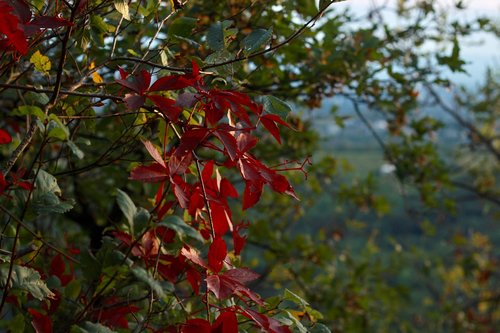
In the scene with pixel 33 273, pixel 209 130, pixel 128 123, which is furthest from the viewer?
pixel 128 123

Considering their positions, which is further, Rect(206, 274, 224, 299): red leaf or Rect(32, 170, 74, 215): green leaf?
Rect(32, 170, 74, 215): green leaf

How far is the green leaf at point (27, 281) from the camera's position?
1196 millimetres

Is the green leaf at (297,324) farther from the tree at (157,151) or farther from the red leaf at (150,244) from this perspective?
the red leaf at (150,244)

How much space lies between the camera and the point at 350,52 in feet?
7.75

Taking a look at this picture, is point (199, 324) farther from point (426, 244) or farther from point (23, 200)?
point (426, 244)

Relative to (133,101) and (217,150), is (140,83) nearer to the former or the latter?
(133,101)

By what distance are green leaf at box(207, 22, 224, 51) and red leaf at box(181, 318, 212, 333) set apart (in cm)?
50

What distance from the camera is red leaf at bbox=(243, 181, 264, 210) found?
1.19 meters

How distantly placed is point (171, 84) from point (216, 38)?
20cm

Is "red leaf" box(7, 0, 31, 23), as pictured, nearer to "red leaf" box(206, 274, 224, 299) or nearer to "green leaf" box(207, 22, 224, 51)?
"green leaf" box(207, 22, 224, 51)

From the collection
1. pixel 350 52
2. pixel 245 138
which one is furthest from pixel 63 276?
pixel 350 52

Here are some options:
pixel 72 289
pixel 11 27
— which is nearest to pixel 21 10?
pixel 11 27

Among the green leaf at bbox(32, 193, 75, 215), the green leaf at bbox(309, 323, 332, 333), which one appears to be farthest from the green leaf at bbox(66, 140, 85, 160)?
the green leaf at bbox(309, 323, 332, 333)

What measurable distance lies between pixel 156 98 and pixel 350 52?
1377 mm
